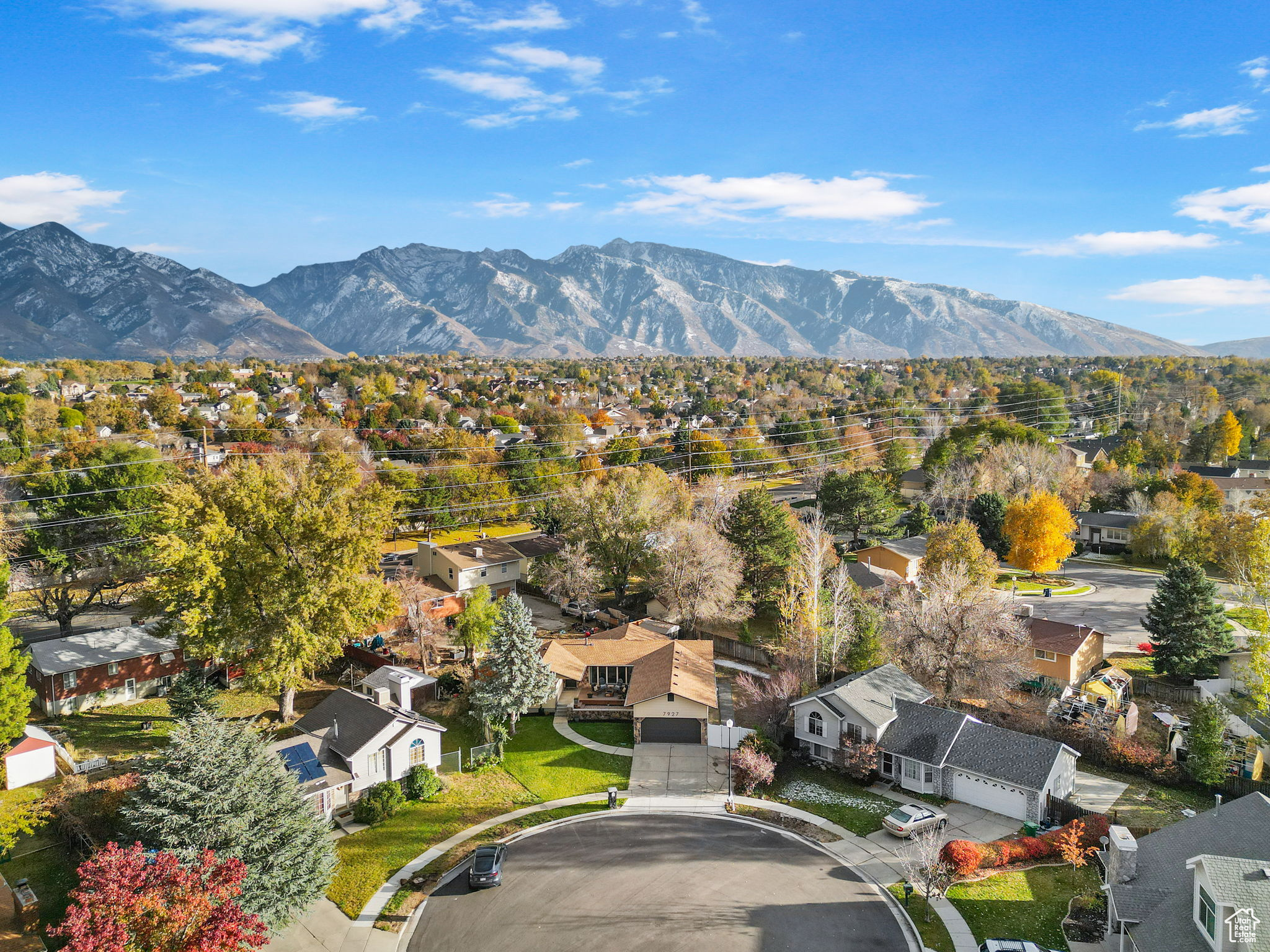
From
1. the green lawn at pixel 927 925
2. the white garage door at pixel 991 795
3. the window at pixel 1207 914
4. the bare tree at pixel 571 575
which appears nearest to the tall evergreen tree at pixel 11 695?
the bare tree at pixel 571 575

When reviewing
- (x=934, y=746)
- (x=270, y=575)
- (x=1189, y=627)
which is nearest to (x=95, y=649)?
(x=270, y=575)

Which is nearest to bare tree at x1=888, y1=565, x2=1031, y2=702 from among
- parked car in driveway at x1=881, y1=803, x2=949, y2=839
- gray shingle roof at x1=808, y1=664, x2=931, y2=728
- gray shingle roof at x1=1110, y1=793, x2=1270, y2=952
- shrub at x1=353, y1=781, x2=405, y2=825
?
gray shingle roof at x1=808, y1=664, x2=931, y2=728

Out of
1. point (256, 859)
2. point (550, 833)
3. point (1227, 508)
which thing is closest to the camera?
point (256, 859)

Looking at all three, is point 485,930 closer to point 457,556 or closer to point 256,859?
point 256,859

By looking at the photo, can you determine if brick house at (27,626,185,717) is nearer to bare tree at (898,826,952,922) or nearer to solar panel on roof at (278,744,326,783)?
solar panel on roof at (278,744,326,783)

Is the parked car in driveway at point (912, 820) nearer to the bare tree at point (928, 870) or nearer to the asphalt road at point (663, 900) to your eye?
the bare tree at point (928, 870)

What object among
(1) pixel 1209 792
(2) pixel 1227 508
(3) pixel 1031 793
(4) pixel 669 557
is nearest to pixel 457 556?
(4) pixel 669 557

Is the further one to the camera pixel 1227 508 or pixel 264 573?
pixel 1227 508
